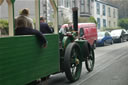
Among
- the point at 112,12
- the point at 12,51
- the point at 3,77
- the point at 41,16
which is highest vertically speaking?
the point at 112,12

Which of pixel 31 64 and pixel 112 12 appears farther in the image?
pixel 112 12

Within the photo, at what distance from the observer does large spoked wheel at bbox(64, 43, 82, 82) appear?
291 inches

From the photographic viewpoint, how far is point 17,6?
5.47 meters

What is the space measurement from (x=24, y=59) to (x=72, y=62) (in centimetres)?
260

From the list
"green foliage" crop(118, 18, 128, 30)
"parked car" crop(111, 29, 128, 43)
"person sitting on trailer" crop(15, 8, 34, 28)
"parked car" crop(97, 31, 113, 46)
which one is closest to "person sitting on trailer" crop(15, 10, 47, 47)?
"person sitting on trailer" crop(15, 8, 34, 28)

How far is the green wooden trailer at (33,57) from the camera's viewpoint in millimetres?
4934

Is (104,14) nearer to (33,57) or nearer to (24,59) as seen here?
(33,57)

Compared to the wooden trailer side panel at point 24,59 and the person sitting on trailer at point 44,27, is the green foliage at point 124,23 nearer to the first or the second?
the person sitting on trailer at point 44,27

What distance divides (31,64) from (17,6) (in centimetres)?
115

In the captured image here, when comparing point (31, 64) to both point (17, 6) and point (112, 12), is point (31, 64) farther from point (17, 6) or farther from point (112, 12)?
point (112, 12)

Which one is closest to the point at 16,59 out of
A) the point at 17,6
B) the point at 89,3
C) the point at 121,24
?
the point at 17,6

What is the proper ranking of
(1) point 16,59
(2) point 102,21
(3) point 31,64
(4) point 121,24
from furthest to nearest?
(4) point 121,24 → (2) point 102,21 → (3) point 31,64 → (1) point 16,59

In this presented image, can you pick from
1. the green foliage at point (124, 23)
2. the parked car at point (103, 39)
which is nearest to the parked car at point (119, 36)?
the parked car at point (103, 39)

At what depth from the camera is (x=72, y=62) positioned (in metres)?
7.86
